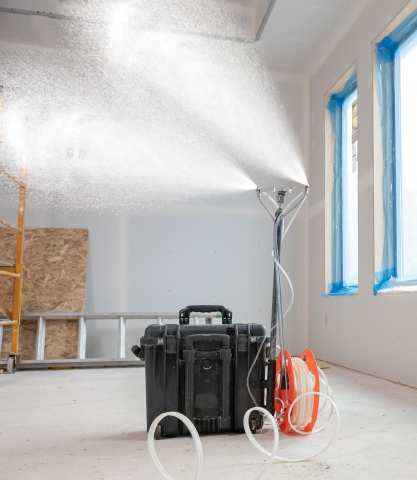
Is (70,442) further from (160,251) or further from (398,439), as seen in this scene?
(160,251)

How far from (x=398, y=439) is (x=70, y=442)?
4.45ft

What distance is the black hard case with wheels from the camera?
5.64 ft

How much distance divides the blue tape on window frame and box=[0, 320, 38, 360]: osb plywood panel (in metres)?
3.12

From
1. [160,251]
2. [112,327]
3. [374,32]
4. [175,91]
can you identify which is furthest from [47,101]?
[374,32]

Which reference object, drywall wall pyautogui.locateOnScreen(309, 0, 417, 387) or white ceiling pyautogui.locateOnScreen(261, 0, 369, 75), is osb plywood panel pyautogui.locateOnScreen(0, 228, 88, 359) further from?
white ceiling pyautogui.locateOnScreen(261, 0, 369, 75)

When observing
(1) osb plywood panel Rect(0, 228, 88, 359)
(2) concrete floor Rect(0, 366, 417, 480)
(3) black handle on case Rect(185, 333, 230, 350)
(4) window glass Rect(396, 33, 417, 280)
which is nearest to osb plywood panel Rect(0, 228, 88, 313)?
(1) osb plywood panel Rect(0, 228, 88, 359)

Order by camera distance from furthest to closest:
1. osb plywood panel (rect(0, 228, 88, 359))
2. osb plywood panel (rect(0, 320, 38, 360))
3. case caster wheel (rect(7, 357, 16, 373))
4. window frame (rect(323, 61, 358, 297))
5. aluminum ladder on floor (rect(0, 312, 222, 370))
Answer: window frame (rect(323, 61, 358, 297)), osb plywood panel (rect(0, 228, 88, 359)), osb plywood panel (rect(0, 320, 38, 360)), aluminum ladder on floor (rect(0, 312, 222, 370)), case caster wheel (rect(7, 357, 16, 373))

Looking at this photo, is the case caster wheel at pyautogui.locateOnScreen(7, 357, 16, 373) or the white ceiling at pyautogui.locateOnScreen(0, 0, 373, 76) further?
the white ceiling at pyautogui.locateOnScreen(0, 0, 373, 76)

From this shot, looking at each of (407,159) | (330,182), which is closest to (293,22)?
(330,182)

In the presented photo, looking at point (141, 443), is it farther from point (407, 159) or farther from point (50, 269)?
point (50, 269)

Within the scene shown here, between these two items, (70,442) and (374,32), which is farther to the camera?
(374,32)

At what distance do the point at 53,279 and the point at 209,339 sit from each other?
2843 mm

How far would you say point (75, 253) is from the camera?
4230 mm

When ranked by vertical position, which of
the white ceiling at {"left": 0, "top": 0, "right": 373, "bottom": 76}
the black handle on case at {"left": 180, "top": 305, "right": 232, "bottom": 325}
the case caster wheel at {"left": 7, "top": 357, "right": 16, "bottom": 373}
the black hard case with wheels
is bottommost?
the case caster wheel at {"left": 7, "top": 357, "right": 16, "bottom": 373}
